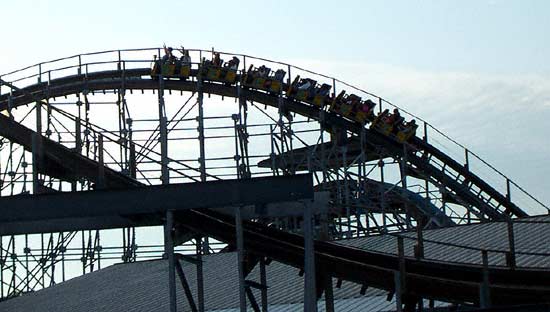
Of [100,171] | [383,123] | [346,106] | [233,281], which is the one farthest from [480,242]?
[346,106]

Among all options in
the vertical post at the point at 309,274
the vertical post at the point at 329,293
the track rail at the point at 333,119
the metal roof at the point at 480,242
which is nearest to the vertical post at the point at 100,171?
the vertical post at the point at 329,293

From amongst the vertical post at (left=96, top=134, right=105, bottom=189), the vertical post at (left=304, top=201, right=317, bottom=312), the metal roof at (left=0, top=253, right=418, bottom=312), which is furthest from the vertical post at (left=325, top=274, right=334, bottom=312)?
the vertical post at (left=96, top=134, right=105, bottom=189)

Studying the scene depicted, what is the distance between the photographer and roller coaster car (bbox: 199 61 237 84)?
38.6m

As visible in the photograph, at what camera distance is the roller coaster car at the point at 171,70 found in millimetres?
38156

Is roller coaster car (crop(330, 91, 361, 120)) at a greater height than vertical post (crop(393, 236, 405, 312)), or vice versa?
roller coaster car (crop(330, 91, 361, 120))

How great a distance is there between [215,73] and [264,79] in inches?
56.1

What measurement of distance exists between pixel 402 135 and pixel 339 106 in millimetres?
2015

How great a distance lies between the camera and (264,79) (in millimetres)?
38750

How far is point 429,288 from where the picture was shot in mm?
19625

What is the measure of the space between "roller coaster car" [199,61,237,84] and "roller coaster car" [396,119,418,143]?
506cm

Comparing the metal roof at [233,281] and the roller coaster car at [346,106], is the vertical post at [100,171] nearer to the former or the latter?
the metal roof at [233,281]

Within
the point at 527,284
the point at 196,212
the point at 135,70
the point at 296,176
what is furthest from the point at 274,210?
the point at 135,70

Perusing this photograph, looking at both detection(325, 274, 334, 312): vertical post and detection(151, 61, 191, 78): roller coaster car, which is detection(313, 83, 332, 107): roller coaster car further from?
detection(325, 274, 334, 312): vertical post

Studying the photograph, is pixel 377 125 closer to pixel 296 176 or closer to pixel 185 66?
pixel 185 66
